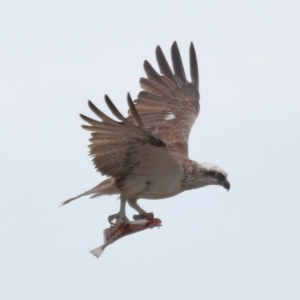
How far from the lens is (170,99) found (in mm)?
16094

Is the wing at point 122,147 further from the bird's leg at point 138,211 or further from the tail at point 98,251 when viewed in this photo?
the tail at point 98,251

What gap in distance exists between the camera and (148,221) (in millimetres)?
12742

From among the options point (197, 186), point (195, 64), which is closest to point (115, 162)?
point (197, 186)

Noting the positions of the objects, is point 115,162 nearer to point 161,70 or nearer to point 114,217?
point 114,217

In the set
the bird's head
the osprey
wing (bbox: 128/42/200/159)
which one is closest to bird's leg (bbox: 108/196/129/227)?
the osprey

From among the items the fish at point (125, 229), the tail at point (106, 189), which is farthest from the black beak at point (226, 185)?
the tail at point (106, 189)

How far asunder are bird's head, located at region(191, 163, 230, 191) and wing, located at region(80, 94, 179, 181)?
27.2 inches

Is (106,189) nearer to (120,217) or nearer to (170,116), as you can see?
(120,217)

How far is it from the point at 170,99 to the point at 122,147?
157 inches

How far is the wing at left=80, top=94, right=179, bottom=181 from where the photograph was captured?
11836mm

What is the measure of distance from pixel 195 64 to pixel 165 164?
4.21m

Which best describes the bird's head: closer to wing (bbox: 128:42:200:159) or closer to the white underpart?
wing (bbox: 128:42:200:159)

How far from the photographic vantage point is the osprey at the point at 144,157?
1196 cm

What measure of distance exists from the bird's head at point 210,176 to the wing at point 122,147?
2.27 ft
